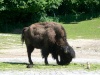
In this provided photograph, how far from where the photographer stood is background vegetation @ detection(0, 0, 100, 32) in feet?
182

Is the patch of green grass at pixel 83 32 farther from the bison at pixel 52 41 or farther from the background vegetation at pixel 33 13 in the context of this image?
the bison at pixel 52 41

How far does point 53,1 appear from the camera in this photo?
204 feet

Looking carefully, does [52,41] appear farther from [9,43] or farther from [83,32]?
[83,32]

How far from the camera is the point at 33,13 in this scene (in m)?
62.1

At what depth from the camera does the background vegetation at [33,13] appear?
5550cm

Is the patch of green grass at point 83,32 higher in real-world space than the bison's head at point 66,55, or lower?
lower

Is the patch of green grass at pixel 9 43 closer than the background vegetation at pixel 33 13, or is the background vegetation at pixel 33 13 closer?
the patch of green grass at pixel 9 43

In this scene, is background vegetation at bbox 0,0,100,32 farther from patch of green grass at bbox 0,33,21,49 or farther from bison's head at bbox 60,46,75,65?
bison's head at bbox 60,46,75,65

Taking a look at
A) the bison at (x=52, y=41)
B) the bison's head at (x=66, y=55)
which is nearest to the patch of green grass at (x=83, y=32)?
the bison at (x=52, y=41)

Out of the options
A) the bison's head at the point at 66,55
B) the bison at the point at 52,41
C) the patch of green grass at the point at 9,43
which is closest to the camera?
the bison's head at the point at 66,55

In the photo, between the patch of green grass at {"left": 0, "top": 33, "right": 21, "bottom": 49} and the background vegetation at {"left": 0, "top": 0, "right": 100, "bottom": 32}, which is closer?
the patch of green grass at {"left": 0, "top": 33, "right": 21, "bottom": 49}

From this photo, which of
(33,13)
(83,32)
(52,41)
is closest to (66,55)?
(52,41)

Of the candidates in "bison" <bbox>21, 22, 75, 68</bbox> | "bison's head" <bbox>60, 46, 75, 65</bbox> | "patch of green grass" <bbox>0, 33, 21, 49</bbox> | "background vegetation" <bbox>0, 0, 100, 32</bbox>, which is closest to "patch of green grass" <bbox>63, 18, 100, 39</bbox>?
"background vegetation" <bbox>0, 0, 100, 32</bbox>

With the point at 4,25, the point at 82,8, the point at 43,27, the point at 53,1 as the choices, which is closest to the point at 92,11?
the point at 82,8
